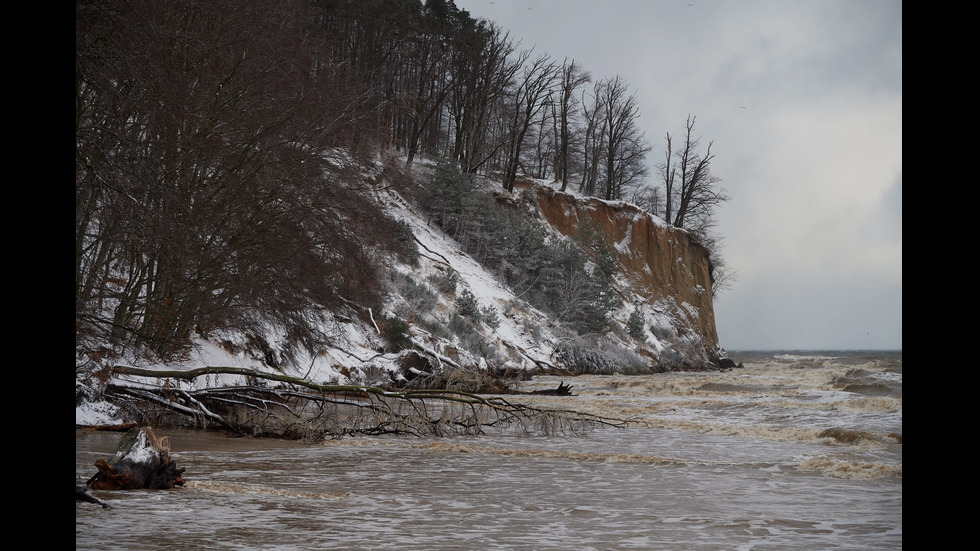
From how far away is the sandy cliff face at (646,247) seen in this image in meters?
45.4

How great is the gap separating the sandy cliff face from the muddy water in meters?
34.2

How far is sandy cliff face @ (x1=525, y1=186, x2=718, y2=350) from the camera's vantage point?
45406 millimetres

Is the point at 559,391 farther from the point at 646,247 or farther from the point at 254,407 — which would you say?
the point at 646,247

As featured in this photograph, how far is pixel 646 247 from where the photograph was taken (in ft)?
159

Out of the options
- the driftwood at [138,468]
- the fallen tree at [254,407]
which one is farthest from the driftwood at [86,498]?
the fallen tree at [254,407]

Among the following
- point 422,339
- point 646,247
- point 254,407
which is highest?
point 646,247

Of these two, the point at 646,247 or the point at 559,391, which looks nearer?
the point at 559,391

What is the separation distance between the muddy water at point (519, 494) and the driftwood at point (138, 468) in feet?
0.45

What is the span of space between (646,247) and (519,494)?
43.6 metres

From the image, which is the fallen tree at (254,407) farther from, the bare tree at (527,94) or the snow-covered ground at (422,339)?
the bare tree at (527,94)

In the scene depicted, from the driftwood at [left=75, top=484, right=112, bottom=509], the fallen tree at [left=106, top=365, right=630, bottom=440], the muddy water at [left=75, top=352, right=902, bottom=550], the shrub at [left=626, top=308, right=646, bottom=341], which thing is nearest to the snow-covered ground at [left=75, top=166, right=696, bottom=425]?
the fallen tree at [left=106, top=365, right=630, bottom=440]

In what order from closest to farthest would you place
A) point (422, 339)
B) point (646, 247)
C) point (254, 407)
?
point (254, 407)
point (422, 339)
point (646, 247)

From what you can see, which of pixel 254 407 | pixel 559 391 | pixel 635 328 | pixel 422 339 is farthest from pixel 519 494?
pixel 635 328
